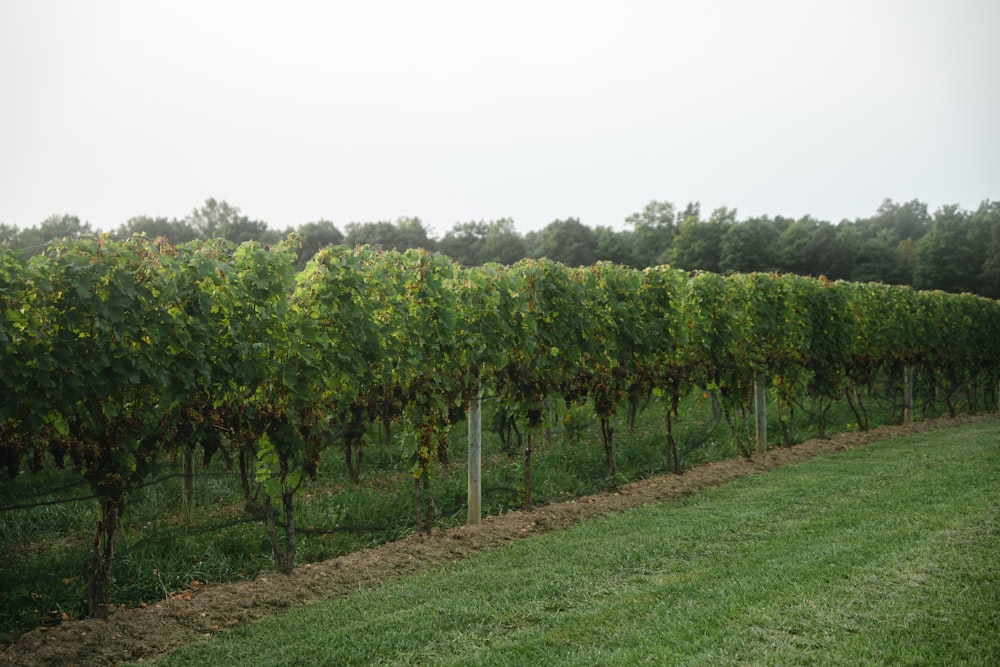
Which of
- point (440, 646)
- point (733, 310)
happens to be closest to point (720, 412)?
point (733, 310)

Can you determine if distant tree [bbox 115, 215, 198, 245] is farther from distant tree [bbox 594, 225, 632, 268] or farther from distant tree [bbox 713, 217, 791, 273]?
distant tree [bbox 713, 217, 791, 273]

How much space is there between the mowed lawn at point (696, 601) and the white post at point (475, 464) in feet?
3.03

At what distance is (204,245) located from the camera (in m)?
5.11

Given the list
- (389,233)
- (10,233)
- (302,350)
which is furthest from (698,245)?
(302,350)

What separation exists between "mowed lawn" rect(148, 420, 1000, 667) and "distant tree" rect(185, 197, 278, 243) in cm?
4073

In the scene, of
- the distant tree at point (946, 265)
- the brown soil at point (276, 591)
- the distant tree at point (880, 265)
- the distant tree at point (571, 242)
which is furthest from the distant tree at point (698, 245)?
the brown soil at point (276, 591)

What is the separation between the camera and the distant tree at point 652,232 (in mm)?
55719

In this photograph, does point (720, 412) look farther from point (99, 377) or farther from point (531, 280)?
point (99, 377)

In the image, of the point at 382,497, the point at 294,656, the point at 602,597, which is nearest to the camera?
the point at 294,656

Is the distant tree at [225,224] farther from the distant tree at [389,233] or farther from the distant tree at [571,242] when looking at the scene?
the distant tree at [571,242]

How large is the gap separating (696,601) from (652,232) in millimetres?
58465

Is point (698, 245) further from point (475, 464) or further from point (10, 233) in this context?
point (475, 464)

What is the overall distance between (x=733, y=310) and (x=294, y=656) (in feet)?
27.6

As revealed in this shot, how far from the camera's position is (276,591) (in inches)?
193
